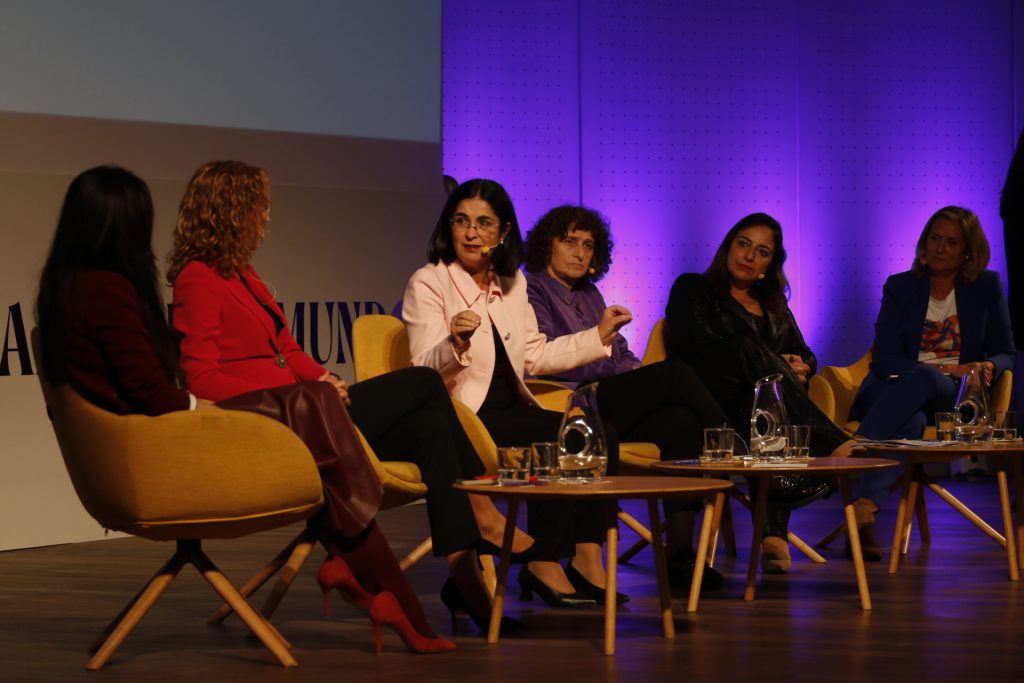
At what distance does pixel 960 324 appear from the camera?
18.2ft

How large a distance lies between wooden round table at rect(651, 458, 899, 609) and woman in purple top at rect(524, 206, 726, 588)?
0.26 m

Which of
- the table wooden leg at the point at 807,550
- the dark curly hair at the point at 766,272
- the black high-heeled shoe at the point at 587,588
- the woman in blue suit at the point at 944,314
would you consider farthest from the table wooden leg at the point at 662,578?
the woman in blue suit at the point at 944,314

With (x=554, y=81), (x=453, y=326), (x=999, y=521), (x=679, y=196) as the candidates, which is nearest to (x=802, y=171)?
(x=679, y=196)

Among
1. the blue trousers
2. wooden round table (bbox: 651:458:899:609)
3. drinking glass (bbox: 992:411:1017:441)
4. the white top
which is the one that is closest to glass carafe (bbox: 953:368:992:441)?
drinking glass (bbox: 992:411:1017:441)

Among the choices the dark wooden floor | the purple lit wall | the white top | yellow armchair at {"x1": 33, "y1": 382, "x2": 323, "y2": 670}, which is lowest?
the dark wooden floor

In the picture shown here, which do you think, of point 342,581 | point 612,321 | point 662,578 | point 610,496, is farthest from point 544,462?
point 612,321

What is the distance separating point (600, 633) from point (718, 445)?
0.72 metres

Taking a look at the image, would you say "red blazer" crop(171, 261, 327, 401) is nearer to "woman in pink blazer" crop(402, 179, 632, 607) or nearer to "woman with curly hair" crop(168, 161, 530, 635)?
"woman with curly hair" crop(168, 161, 530, 635)

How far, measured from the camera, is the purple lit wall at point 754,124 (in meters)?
7.66

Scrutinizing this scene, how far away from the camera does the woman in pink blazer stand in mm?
3793

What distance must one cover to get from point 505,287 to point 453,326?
1.71ft

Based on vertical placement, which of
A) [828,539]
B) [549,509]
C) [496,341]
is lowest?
[828,539]

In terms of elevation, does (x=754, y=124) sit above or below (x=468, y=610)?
above

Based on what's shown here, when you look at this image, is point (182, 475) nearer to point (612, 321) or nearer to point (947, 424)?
point (612, 321)
